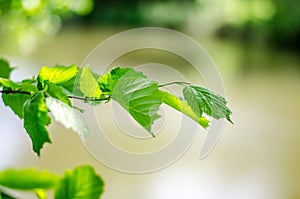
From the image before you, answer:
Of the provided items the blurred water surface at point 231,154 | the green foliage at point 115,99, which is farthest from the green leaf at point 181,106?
the blurred water surface at point 231,154

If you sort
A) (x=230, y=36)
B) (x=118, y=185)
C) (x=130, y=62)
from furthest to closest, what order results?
1. (x=230, y=36)
2. (x=130, y=62)
3. (x=118, y=185)

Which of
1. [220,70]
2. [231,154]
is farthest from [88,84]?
[220,70]

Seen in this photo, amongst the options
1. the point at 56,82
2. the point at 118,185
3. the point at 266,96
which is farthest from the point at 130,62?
the point at 56,82

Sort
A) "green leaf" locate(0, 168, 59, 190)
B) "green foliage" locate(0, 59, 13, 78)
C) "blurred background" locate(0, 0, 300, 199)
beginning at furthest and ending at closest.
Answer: "blurred background" locate(0, 0, 300, 199), "green foliage" locate(0, 59, 13, 78), "green leaf" locate(0, 168, 59, 190)

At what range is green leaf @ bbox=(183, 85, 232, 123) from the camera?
220 millimetres

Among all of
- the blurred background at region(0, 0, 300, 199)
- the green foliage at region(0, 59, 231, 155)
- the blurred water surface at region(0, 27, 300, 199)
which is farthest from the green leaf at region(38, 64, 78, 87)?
the blurred water surface at region(0, 27, 300, 199)

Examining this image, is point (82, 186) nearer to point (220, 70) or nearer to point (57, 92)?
point (57, 92)

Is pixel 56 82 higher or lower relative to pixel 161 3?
lower

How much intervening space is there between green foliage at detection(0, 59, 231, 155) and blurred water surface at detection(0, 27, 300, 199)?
0.96m

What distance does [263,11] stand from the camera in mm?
5082

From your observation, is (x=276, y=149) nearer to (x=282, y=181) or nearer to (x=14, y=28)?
(x=282, y=181)

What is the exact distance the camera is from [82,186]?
0.20m

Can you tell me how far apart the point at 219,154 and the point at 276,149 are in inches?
12.9

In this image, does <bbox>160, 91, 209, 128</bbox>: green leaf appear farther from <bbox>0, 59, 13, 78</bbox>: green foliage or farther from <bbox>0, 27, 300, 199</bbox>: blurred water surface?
<bbox>0, 27, 300, 199</bbox>: blurred water surface
